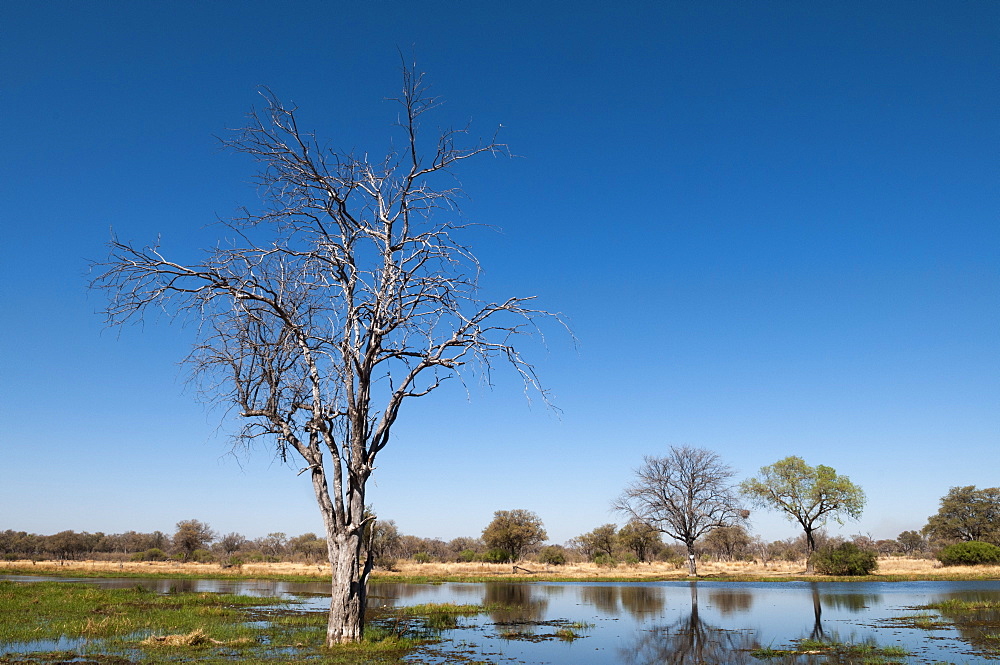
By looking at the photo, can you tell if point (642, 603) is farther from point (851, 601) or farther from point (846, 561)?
point (846, 561)

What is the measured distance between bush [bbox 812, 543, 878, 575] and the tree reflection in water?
40.3m

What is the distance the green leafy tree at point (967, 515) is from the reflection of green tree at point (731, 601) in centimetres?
6106

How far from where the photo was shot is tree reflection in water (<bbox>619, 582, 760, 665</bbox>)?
12.8m

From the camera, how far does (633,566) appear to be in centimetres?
6912

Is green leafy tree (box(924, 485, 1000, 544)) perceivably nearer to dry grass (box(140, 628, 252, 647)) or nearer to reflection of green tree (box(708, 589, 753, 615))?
reflection of green tree (box(708, 589, 753, 615))

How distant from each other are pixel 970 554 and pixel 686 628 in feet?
167

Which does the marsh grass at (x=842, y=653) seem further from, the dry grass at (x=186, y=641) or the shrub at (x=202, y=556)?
the shrub at (x=202, y=556)

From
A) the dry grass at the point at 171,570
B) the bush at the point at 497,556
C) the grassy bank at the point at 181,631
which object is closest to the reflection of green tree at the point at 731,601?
the grassy bank at the point at 181,631

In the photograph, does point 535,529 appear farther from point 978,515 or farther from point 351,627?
point 351,627

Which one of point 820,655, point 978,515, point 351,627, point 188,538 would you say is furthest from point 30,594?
point 978,515

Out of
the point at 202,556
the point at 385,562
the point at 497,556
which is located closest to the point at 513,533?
the point at 497,556

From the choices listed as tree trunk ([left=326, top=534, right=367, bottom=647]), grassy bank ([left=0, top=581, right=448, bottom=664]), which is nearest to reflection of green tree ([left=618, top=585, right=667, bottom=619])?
grassy bank ([left=0, top=581, right=448, bottom=664])

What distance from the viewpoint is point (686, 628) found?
59.8 feet

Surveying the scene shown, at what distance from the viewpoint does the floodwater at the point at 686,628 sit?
13266 millimetres
